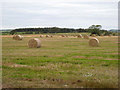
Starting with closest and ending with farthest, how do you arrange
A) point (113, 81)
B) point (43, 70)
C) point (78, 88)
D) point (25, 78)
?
point (78, 88) → point (113, 81) → point (25, 78) → point (43, 70)

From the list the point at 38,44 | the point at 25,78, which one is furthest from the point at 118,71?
the point at 38,44

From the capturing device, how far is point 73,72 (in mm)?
11375

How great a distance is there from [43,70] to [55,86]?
339 cm

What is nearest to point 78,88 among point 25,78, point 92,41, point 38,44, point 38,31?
point 25,78

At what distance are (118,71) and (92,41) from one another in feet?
63.9

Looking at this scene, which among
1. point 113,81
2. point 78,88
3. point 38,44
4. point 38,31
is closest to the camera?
point 78,88

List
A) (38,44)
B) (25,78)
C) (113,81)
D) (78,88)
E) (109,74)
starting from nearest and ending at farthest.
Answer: (78,88) < (113,81) < (25,78) < (109,74) < (38,44)

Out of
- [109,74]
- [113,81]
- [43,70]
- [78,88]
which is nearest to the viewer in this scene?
[78,88]

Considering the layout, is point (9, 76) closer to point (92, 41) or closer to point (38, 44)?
point (38, 44)

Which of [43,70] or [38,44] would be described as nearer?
[43,70]

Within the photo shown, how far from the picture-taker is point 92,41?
101 ft

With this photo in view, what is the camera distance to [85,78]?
10.0m

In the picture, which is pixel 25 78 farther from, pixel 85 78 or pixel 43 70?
pixel 85 78

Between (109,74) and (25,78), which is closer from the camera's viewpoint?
(25,78)
